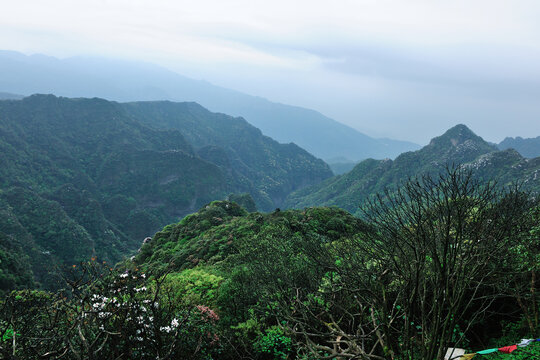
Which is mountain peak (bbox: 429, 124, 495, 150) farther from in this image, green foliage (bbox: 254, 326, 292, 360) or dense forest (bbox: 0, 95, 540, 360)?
green foliage (bbox: 254, 326, 292, 360)

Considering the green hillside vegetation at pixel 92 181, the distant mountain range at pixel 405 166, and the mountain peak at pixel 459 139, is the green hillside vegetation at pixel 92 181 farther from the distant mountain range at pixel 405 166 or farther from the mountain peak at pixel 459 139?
the mountain peak at pixel 459 139

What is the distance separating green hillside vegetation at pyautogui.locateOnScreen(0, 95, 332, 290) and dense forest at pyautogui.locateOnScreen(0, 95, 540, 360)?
53cm

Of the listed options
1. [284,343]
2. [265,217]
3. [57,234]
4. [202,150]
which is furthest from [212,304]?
[202,150]

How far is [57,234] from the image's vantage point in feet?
212

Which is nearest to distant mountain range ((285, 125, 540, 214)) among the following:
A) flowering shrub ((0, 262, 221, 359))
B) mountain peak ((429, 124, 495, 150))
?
mountain peak ((429, 124, 495, 150))

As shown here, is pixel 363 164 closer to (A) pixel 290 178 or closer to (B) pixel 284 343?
(A) pixel 290 178

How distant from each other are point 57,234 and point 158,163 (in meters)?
62.7

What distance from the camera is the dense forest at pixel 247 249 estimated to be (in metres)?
7.39

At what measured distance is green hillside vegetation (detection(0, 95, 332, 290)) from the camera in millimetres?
66438

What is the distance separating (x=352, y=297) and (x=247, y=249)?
6.67 m

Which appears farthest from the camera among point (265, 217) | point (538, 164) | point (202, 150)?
point (202, 150)

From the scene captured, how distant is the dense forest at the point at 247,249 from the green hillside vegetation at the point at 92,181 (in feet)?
1.74

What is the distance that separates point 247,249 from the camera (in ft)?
51.9

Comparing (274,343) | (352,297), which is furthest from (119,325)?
(352,297)
